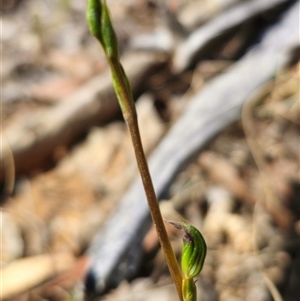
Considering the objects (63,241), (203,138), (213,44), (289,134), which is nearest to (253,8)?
(213,44)

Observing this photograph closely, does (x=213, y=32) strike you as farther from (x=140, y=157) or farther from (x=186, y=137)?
(x=140, y=157)

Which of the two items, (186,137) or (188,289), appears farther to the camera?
(186,137)

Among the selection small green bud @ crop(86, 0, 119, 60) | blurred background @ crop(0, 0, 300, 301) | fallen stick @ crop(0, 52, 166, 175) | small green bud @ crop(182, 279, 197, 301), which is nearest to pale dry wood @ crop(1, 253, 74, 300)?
blurred background @ crop(0, 0, 300, 301)

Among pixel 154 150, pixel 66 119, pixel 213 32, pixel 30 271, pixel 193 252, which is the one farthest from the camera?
pixel 213 32

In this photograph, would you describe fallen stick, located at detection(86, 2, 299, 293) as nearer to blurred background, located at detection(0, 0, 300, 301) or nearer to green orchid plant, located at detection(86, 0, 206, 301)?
blurred background, located at detection(0, 0, 300, 301)

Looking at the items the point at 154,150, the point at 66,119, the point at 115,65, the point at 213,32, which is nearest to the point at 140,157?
the point at 115,65

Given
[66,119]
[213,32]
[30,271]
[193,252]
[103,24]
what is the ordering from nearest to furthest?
[103,24]
[193,252]
[30,271]
[66,119]
[213,32]

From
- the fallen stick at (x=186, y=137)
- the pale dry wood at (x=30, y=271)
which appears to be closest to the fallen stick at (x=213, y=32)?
the fallen stick at (x=186, y=137)
